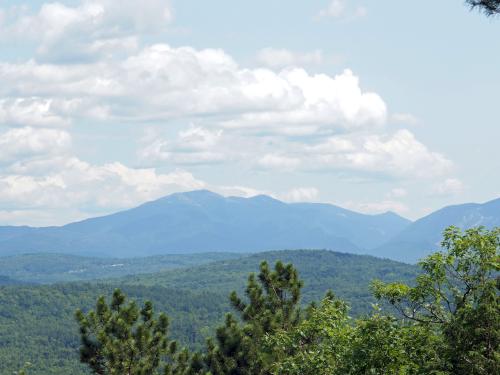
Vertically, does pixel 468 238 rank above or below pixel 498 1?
below

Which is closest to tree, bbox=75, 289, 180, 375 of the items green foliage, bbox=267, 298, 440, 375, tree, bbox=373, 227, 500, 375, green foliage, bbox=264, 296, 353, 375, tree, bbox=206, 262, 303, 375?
tree, bbox=206, 262, 303, 375

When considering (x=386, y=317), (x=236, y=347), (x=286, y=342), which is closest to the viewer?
(x=386, y=317)

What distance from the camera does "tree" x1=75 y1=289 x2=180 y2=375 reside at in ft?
132

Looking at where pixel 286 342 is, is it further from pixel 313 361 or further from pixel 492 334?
pixel 492 334

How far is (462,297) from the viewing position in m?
22.0

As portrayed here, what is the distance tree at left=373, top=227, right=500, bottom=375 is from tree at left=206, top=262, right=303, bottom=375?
21146 millimetres

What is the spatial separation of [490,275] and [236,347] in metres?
26.0

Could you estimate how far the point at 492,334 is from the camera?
20.5m

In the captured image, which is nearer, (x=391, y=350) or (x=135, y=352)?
(x=391, y=350)

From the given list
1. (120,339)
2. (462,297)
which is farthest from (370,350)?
(120,339)

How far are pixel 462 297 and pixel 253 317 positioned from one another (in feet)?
81.6

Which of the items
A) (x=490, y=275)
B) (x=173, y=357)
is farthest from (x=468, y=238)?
(x=173, y=357)

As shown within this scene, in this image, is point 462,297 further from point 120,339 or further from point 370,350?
point 120,339

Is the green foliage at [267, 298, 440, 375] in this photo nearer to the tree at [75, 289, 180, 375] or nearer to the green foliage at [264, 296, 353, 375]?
the green foliage at [264, 296, 353, 375]
